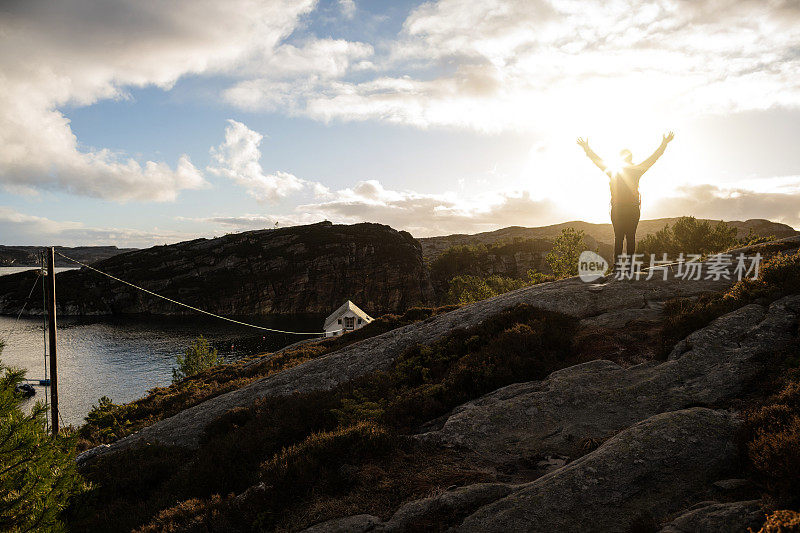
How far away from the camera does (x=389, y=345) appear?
19766 millimetres

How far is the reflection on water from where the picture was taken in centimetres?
6923

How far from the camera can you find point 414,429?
11.4m

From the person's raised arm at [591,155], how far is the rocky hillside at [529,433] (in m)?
6.81

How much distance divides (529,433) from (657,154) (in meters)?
16.7

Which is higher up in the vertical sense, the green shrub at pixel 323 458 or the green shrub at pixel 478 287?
the green shrub at pixel 323 458

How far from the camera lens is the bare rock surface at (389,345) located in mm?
17031

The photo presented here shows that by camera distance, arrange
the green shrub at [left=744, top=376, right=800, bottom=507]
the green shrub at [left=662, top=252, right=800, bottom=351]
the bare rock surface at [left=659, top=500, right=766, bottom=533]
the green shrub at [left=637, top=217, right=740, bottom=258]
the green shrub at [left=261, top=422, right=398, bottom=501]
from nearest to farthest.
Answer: the bare rock surface at [left=659, top=500, right=766, bottom=533] → the green shrub at [left=744, top=376, right=800, bottom=507] → the green shrub at [left=261, top=422, right=398, bottom=501] → the green shrub at [left=662, top=252, right=800, bottom=351] → the green shrub at [left=637, top=217, right=740, bottom=258]

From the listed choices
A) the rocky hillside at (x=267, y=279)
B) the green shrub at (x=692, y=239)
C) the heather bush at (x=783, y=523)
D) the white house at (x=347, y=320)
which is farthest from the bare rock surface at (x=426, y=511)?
the rocky hillside at (x=267, y=279)

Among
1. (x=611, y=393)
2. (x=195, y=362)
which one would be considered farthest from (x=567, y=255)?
(x=195, y=362)

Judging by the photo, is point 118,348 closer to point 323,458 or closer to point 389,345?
point 389,345

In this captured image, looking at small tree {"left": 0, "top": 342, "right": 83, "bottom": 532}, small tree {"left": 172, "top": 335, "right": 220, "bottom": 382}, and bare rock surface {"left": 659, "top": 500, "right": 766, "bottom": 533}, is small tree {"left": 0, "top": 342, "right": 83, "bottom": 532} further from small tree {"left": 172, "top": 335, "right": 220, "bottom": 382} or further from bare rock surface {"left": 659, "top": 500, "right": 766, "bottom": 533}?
small tree {"left": 172, "top": 335, "right": 220, "bottom": 382}

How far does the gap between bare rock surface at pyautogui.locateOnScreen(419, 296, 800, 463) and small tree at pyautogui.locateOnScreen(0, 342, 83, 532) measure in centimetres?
828

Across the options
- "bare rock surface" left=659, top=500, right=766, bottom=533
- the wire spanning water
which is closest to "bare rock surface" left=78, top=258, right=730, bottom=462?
"bare rock surface" left=659, top=500, right=766, bottom=533

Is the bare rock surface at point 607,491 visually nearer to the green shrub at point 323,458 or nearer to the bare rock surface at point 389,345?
the green shrub at point 323,458
